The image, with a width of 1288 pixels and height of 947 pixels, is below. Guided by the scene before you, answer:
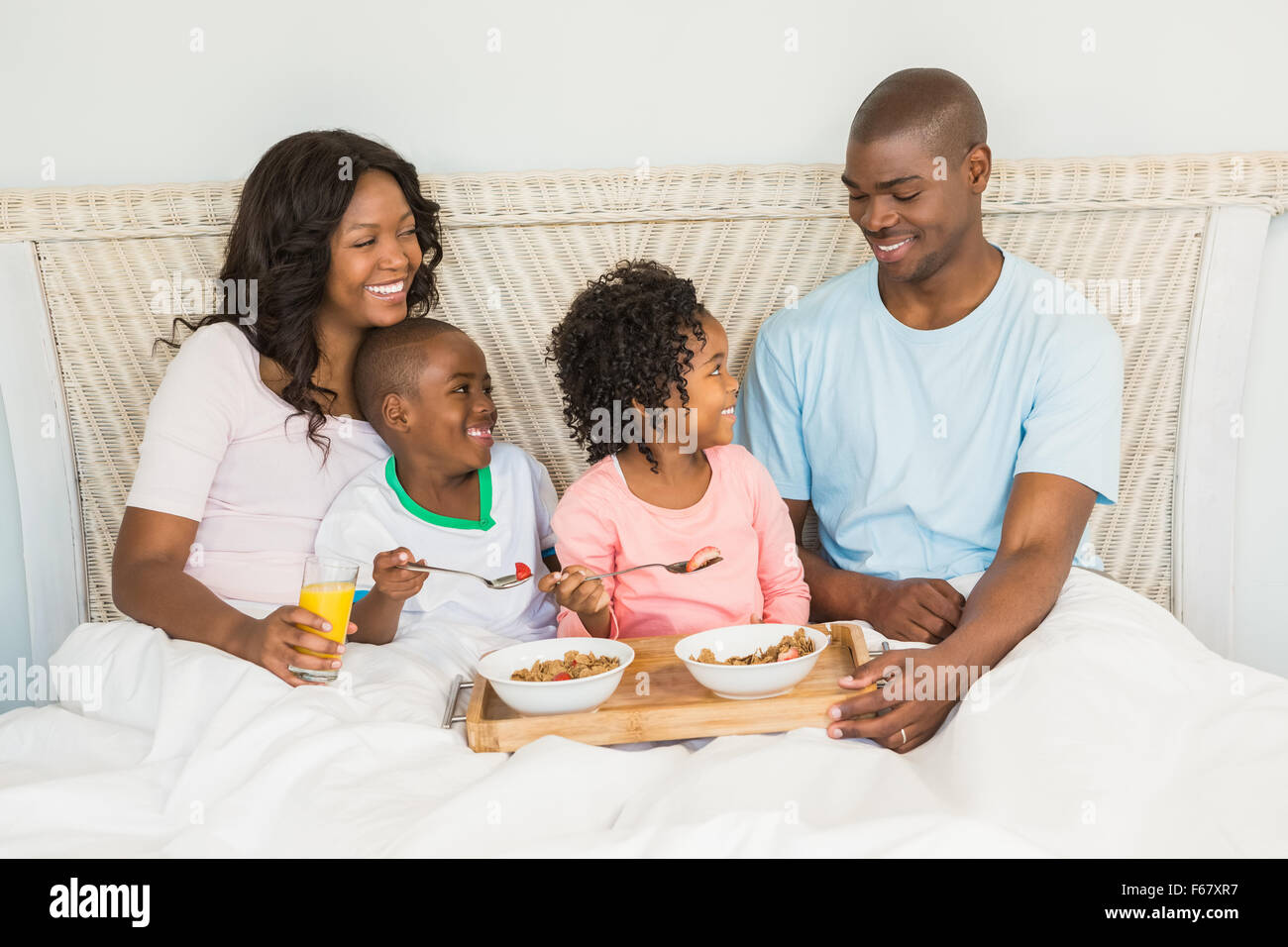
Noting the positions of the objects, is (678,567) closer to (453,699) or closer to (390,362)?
(453,699)

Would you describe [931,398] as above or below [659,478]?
above

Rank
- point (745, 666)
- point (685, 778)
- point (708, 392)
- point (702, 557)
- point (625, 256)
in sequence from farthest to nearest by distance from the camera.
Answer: point (625, 256), point (708, 392), point (702, 557), point (745, 666), point (685, 778)

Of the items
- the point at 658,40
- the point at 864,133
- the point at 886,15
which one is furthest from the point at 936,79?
the point at 658,40

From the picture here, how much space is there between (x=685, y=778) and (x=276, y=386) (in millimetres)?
974

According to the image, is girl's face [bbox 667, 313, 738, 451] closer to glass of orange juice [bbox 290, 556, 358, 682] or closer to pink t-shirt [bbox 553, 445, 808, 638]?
pink t-shirt [bbox 553, 445, 808, 638]

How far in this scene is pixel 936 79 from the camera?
1.71 meters

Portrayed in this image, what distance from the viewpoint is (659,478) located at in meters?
1.68

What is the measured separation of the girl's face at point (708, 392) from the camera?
163 centimetres

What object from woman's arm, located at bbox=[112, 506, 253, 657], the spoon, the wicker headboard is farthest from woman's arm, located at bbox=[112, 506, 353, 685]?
the wicker headboard

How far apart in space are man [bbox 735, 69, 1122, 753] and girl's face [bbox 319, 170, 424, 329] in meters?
0.62

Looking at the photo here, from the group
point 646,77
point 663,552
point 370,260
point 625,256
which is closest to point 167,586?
point 370,260

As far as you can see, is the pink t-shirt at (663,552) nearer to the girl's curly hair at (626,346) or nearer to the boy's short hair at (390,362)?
the girl's curly hair at (626,346)

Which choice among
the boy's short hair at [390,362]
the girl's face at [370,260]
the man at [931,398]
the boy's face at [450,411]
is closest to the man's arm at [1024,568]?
the man at [931,398]

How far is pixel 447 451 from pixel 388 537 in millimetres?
161
